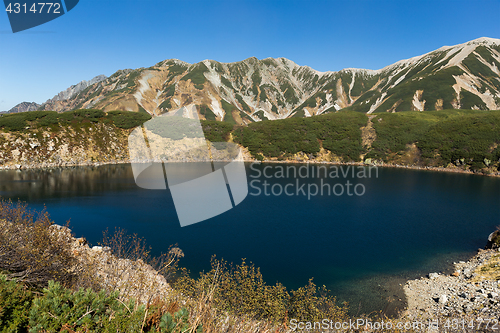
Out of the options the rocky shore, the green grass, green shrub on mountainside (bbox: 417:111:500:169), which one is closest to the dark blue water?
the rocky shore

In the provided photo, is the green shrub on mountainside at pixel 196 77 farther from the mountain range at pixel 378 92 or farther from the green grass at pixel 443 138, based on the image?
the green grass at pixel 443 138

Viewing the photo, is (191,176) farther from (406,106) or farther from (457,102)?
(457,102)

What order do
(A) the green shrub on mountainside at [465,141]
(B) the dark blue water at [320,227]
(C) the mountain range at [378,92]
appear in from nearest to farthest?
(B) the dark blue water at [320,227] → (A) the green shrub on mountainside at [465,141] → (C) the mountain range at [378,92]

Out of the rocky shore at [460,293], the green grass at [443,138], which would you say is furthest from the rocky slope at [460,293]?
the green grass at [443,138]

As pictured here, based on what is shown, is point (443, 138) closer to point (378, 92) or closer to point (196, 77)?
point (378, 92)

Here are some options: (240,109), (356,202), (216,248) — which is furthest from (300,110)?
(216,248)

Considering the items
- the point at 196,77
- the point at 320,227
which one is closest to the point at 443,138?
the point at 320,227

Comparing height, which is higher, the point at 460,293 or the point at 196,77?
the point at 196,77

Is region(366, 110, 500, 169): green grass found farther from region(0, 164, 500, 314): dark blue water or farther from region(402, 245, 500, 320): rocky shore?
region(402, 245, 500, 320): rocky shore
